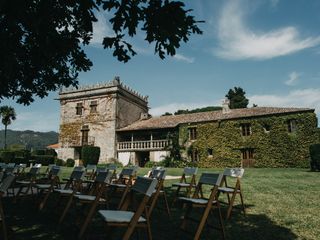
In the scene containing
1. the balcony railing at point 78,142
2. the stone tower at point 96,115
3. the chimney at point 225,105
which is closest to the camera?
the chimney at point 225,105

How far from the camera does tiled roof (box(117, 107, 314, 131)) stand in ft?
81.8

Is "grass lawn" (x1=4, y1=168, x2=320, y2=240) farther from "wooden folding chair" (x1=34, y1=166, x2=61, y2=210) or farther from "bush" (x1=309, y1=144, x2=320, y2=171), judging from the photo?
"bush" (x1=309, y1=144, x2=320, y2=171)

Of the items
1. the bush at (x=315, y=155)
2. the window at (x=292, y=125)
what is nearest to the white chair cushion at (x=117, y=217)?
the bush at (x=315, y=155)

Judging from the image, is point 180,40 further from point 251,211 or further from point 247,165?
point 247,165

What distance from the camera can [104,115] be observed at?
31.7 m

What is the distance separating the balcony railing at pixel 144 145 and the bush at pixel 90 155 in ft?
8.40

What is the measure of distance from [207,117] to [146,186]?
24.9 metres

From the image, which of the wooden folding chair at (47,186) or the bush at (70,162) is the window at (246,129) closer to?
the bush at (70,162)

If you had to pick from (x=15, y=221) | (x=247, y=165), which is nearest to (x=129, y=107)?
(x=247, y=165)

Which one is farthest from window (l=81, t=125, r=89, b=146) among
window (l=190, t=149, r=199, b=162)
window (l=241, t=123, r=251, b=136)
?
window (l=241, t=123, r=251, b=136)

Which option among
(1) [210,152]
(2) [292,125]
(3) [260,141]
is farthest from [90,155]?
(2) [292,125]

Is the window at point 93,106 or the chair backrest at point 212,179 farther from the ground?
the window at point 93,106

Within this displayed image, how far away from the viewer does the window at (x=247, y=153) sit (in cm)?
2525

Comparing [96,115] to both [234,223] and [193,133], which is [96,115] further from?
[234,223]
